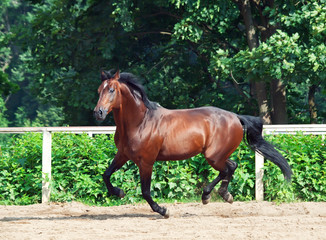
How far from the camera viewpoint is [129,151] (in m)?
8.23

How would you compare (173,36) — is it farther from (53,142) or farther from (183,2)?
(53,142)

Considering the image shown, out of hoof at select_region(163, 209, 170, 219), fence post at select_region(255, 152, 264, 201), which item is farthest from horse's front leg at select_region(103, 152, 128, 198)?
fence post at select_region(255, 152, 264, 201)

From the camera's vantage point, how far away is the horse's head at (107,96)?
25.1 ft

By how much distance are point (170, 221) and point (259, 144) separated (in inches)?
83.3

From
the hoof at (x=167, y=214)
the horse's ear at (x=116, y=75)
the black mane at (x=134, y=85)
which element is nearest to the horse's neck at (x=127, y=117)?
the black mane at (x=134, y=85)

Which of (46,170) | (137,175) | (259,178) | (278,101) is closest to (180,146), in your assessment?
(137,175)

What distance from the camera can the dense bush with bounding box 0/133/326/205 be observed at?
10.2m

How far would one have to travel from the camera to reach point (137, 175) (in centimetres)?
1037

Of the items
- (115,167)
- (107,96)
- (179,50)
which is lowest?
(115,167)

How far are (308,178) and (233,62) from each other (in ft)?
20.5

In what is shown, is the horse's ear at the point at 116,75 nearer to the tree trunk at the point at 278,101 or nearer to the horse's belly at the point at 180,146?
the horse's belly at the point at 180,146

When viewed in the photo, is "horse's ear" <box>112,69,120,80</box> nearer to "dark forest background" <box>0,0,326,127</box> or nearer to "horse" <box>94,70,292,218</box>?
"horse" <box>94,70,292,218</box>

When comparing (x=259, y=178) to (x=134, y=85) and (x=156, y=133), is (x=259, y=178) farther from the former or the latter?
(x=134, y=85)

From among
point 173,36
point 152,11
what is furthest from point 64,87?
point 173,36
